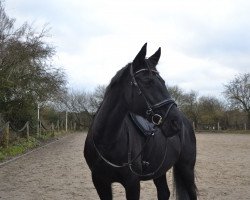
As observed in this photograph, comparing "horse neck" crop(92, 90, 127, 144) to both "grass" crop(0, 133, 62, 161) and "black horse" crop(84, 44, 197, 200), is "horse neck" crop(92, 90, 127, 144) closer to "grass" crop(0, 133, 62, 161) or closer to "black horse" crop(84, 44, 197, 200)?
"black horse" crop(84, 44, 197, 200)

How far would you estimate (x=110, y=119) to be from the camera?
4.19 metres

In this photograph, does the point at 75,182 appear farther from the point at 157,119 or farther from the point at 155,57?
the point at 157,119

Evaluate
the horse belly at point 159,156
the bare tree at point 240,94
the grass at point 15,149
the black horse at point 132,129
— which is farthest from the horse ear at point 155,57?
the bare tree at point 240,94

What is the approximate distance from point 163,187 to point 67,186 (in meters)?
3.63

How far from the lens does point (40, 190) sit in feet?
28.3

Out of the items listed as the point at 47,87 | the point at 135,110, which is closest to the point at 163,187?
the point at 135,110

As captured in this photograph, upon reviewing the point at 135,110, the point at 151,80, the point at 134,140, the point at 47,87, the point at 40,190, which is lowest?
the point at 40,190

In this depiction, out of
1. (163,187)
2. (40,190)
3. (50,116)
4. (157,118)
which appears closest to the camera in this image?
(157,118)

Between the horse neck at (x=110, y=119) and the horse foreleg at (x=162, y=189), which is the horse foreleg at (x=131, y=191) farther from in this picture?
the horse foreleg at (x=162, y=189)

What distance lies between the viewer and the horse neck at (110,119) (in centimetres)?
414

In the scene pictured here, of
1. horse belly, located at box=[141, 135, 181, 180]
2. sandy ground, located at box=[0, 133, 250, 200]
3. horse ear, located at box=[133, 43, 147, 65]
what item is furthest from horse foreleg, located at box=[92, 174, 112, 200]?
sandy ground, located at box=[0, 133, 250, 200]

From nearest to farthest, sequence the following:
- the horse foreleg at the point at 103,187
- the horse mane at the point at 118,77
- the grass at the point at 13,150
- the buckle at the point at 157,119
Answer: the buckle at the point at 157,119 → the horse mane at the point at 118,77 → the horse foreleg at the point at 103,187 → the grass at the point at 13,150

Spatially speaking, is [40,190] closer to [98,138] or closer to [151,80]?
[98,138]

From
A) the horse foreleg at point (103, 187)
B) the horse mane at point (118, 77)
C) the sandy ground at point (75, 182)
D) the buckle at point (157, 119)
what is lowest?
the sandy ground at point (75, 182)
